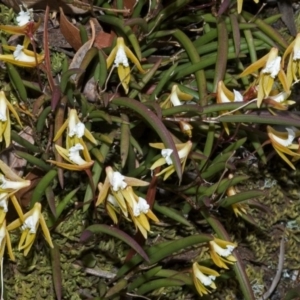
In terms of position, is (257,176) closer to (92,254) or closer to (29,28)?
(92,254)

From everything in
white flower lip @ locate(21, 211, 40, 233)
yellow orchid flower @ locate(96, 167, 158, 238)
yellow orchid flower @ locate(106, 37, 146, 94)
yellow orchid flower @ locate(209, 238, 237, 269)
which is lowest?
yellow orchid flower @ locate(209, 238, 237, 269)

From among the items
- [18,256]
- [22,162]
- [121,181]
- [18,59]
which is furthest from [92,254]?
[18,59]

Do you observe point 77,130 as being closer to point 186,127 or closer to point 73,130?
point 73,130

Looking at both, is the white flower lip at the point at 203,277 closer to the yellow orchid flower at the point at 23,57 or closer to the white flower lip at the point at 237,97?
the white flower lip at the point at 237,97

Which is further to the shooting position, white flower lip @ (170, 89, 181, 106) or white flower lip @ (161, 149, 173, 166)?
white flower lip @ (170, 89, 181, 106)

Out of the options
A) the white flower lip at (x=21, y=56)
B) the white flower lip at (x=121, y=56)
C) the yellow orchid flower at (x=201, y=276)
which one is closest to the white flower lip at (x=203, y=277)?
the yellow orchid flower at (x=201, y=276)

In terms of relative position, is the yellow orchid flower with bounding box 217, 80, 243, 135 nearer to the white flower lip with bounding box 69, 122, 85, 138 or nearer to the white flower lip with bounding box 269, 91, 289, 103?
the white flower lip with bounding box 269, 91, 289, 103

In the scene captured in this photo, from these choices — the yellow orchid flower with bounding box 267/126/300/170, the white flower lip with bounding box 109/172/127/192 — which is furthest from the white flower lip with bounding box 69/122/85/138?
A: the yellow orchid flower with bounding box 267/126/300/170
